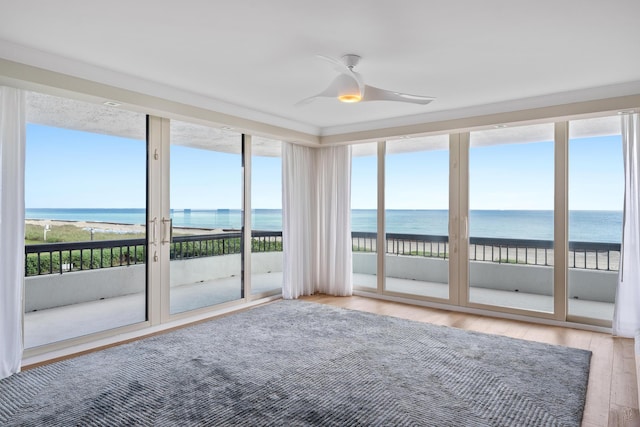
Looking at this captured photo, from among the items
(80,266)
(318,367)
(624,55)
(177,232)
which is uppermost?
(624,55)

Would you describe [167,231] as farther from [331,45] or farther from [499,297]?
[499,297]

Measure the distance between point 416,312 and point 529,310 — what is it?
1336 millimetres

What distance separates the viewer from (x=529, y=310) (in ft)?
15.7

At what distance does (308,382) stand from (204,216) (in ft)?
8.82

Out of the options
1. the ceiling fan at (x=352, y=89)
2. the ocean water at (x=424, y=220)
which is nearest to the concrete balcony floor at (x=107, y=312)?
the ocean water at (x=424, y=220)

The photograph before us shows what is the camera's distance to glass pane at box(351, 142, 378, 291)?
6.14m

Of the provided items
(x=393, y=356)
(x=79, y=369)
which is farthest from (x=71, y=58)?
(x=393, y=356)

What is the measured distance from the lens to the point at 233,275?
5363mm

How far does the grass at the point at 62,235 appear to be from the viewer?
3518 mm

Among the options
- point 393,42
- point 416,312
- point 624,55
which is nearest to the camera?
point 393,42

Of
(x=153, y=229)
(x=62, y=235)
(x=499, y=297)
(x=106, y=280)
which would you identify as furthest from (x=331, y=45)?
(x=499, y=297)

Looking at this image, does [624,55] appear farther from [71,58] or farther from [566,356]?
[71,58]

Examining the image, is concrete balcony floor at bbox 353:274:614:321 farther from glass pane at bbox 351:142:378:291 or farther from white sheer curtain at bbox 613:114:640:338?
white sheer curtain at bbox 613:114:640:338

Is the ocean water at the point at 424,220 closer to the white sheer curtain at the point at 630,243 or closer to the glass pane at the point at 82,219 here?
the glass pane at the point at 82,219
